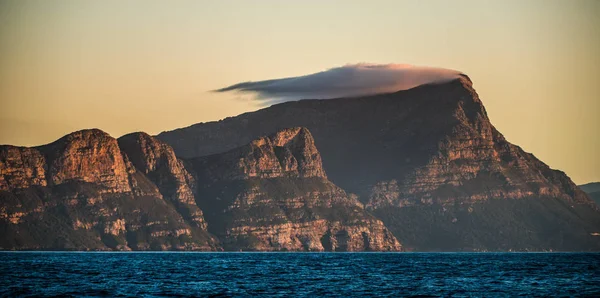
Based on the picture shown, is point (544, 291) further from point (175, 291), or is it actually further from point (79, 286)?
point (79, 286)

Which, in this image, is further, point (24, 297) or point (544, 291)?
point (544, 291)

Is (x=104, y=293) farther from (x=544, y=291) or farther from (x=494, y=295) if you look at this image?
(x=544, y=291)

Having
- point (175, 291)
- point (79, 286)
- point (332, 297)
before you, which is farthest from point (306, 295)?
point (79, 286)

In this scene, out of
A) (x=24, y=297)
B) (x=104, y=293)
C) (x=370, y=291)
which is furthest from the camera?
(x=370, y=291)

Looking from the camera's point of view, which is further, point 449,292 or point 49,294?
point 449,292

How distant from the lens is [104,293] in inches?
7170

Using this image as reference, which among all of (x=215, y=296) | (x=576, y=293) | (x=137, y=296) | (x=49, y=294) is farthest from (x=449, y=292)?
(x=49, y=294)

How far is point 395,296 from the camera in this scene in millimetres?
185000

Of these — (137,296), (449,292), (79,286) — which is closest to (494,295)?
(449,292)

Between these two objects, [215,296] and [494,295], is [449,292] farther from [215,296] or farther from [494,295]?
[215,296]

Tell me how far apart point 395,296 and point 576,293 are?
108 ft

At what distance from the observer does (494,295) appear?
7362 inches

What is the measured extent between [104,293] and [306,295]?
3402cm

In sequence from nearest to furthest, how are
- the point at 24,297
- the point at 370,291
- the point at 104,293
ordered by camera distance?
the point at 24,297, the point at 104,293, the point at 370,291
